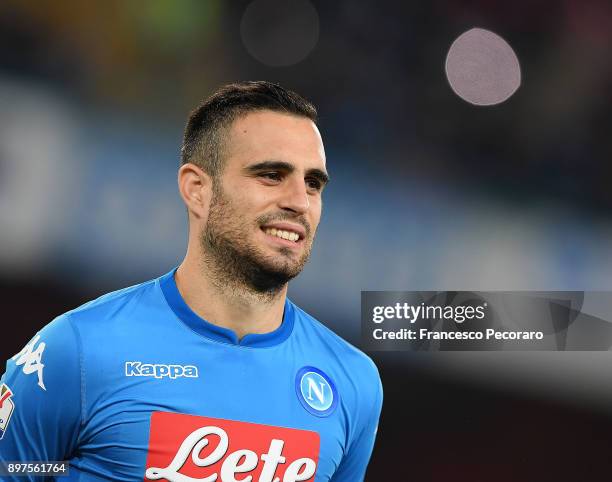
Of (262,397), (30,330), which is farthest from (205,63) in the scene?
(262,397)

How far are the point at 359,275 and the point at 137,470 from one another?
1.72m

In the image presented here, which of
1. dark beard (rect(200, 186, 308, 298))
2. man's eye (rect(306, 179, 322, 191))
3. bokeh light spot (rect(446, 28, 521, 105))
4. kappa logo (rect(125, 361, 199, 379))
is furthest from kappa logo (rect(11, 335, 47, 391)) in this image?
bokeh light spot (rect(446, 28, 521, 105))

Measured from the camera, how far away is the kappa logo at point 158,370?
5.51 ft

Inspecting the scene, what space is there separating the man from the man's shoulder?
9cm

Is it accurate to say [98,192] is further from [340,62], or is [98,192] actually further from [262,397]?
[262,397]

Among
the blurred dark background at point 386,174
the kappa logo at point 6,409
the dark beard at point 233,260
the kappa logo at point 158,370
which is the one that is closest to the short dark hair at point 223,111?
the dark beard at point 233,260

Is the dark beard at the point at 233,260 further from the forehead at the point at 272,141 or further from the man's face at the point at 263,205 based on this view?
the forehead at the point at 272,141

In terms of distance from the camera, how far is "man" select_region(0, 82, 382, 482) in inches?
64.3

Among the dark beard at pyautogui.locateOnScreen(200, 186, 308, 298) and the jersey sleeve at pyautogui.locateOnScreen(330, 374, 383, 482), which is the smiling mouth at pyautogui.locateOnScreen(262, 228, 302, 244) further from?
the jersey sleeve at pyautogui.locateOnScreen(330, 374, 383, 482)

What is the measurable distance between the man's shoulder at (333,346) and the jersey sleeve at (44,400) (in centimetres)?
62

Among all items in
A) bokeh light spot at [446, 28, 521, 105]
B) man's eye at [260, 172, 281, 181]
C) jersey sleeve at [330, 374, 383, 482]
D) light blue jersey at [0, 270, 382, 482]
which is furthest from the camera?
bokeh light spot at [446, 28, 521, 105]

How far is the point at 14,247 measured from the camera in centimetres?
309

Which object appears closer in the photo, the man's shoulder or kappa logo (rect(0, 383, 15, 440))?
kappa logo (rect(0, 383, 15, 440))

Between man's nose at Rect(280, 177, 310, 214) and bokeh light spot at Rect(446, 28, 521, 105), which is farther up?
bokeh light spot at Rect(446, 28, 521, 105)
